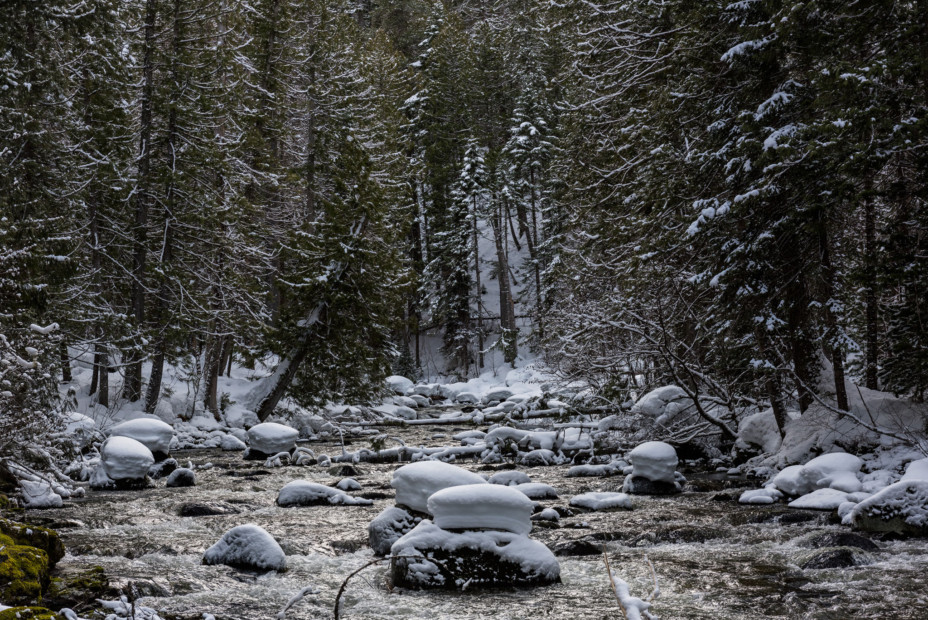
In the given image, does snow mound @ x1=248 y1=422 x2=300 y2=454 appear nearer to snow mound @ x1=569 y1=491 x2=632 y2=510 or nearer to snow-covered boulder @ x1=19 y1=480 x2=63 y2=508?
snow-covered boulder @ x1=19 y1=480 x2=63 y2=508

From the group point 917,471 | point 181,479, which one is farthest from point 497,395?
point 917,471

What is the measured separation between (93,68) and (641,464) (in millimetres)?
15255

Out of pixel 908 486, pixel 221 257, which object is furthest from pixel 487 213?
pixel 908 486

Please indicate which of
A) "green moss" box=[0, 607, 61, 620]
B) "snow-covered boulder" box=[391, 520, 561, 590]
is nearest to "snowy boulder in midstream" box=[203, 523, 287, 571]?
"snow-covered boulder" box=[391, 520, 561, 590]

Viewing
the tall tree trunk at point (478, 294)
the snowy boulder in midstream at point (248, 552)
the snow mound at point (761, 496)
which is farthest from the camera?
the tall tree trunk at point (478, 294)

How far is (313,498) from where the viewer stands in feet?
35.6

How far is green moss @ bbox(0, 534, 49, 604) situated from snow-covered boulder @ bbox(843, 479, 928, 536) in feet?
24.6

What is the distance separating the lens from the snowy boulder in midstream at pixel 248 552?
24.2 feet

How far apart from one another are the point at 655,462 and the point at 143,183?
47.1ft

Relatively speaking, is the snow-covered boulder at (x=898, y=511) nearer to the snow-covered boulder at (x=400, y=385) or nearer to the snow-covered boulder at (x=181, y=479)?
the snow-covered boulder at (x=181, y=479)

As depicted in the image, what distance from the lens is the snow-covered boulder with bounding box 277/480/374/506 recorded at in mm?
10766

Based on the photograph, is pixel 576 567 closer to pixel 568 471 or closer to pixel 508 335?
pixel 568 471

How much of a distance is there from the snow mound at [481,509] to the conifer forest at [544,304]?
0.15 feet

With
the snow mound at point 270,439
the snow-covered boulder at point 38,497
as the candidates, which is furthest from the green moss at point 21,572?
the snow mound at point 270,439
